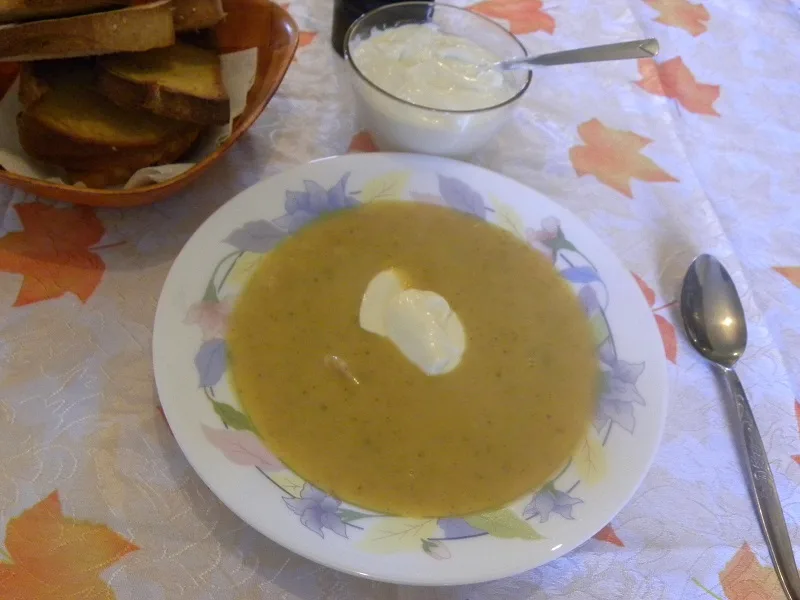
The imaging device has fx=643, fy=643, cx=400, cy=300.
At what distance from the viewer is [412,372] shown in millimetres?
877

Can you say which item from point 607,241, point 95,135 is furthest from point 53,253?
point 607,241

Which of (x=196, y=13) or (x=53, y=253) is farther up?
(x=196, y=13)

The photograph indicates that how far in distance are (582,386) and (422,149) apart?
1.70 feet

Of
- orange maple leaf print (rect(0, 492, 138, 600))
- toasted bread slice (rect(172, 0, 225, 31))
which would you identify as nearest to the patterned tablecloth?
orange maple leaf print (rect(0, 492, 138, 600))

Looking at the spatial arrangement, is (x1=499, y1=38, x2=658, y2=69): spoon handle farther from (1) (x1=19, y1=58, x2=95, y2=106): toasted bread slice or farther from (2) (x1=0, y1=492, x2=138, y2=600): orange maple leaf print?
(2) (x1=0, y1=492, x2=138, y2=600): orange maple leaf print

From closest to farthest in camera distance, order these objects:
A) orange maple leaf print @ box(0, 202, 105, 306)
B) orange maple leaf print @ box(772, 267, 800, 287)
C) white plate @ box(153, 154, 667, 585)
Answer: white plate @ box(153, 154, 667, 585), orange maple leaf print @ box(0, 202, 105, 306), orange maple leaf print @ box(772, 267, 800, 287)

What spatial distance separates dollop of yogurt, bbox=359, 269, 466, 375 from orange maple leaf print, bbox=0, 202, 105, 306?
1.40ft

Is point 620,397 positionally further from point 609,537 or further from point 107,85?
point 107,85

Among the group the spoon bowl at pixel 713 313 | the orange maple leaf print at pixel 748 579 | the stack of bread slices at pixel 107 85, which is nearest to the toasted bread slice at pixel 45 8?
the stack of bread slices at pixel 107 85

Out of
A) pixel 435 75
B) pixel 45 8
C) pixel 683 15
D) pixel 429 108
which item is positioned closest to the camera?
pixel 45 8

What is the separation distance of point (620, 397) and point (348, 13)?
948mm

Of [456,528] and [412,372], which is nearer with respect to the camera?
[456,528]

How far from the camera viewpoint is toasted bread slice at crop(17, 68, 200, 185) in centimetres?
97

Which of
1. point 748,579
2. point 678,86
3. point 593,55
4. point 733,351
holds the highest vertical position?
point 593,55
